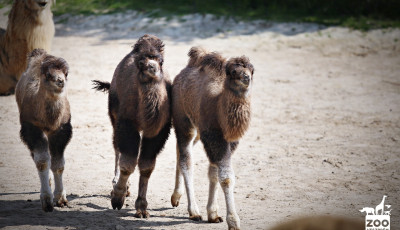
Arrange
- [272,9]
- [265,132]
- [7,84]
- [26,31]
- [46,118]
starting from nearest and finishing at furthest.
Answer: [46,118]
[26,31]
[265,132]
[7,84]
[272,9]

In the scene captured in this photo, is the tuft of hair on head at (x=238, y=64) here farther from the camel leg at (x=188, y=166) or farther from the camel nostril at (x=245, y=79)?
the camel leg at (x=188, y=166)

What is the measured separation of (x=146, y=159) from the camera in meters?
5.80

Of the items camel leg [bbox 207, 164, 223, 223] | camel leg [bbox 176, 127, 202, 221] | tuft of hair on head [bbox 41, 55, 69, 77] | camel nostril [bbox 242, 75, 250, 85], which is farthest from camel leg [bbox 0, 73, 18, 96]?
camel nostril [bbox 242, 75, 250, 85]

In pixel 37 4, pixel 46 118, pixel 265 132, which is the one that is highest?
pixel 37 4

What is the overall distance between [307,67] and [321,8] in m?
5.45

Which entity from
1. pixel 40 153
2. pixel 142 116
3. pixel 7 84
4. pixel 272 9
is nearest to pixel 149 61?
pixel 142 116

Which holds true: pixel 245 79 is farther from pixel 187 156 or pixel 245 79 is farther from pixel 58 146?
pixel 58 146

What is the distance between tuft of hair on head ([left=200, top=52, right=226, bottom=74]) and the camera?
568 centimetres

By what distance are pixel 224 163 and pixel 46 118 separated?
2042 mm

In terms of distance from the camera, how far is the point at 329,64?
14211 mm

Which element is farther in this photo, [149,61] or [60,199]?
[60,199]

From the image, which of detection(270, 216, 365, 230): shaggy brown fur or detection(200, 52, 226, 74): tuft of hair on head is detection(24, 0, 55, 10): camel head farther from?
detection(270, 216, 365, 230): shaggy brown fur

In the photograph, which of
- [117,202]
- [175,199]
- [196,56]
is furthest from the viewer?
[175,199]

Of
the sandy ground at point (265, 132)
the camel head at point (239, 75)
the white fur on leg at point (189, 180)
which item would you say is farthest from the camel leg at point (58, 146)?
the camel head at point (239, 75)
